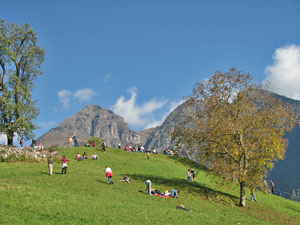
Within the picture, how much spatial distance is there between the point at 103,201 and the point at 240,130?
757 inches

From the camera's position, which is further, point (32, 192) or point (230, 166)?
point (230, 166)

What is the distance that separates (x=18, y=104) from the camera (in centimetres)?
4841

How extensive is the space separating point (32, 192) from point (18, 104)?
29.3 meters

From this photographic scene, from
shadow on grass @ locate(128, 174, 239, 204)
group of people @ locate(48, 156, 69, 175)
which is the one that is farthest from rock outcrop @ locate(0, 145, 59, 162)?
shadow on grass @ locate(128, 174, 239, 204)

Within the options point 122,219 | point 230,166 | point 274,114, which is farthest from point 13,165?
point 274,114

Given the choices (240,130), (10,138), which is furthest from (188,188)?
(10,138)

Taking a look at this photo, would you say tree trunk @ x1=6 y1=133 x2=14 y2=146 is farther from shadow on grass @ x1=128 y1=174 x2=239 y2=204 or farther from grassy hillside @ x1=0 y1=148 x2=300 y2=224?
shadow on grass @ x1=128 y1=174 x2=239 y2=204

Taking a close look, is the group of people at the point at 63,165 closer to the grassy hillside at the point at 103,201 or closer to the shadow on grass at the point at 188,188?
the grassy hillside at the point at 103,201

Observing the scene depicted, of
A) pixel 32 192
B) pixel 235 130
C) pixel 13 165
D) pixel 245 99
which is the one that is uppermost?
pixel 245 99

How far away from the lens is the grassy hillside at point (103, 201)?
766 inches

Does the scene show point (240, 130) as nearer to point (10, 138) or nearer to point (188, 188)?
point (188, 188)

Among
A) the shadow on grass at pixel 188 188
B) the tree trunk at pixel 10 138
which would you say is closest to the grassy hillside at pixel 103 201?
the shadow on grass at pixel 188 188

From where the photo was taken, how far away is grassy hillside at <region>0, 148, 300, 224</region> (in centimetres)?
1945

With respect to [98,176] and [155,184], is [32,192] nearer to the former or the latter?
[98,176]
